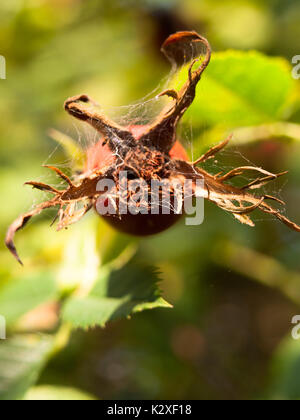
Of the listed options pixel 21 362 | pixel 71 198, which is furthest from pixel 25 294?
pixel 71 198

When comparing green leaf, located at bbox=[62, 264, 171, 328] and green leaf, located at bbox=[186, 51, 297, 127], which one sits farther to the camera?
green leaf, located at bbox=[186, 51, 297, 127]

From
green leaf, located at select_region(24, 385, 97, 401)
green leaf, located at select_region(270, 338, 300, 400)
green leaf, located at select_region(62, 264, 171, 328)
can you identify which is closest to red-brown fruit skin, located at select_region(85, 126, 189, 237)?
green leaf, located at select_region(62, 264, 171, 328)

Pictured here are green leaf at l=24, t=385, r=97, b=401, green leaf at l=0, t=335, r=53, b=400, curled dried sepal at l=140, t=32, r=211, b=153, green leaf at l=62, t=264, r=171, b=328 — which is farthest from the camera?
green leaf at l=24, t=385, r=97, b=401

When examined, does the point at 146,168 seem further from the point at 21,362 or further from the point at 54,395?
the point at 54,395

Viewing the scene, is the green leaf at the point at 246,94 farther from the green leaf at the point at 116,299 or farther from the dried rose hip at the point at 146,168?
the green leaf at the point at 116,299

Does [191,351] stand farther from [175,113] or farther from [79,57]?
[175,113]

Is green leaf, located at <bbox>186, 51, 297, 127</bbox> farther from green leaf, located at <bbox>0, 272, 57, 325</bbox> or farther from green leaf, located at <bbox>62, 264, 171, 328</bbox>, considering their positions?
green leaf, located at <bbox>0, 272, 57, 325</bbox>

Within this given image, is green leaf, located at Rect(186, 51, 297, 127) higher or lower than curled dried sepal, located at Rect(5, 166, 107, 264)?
higher
